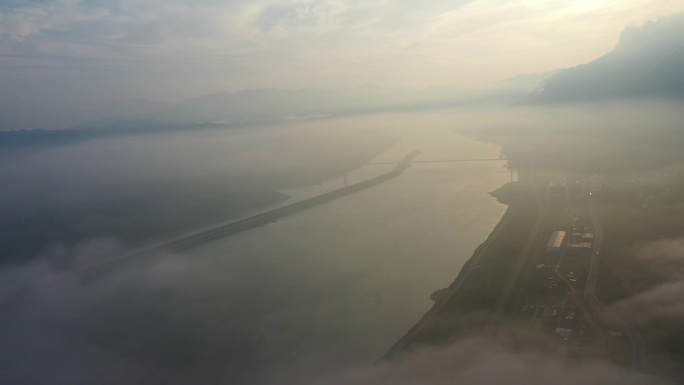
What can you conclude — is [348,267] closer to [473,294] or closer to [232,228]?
[473,294]

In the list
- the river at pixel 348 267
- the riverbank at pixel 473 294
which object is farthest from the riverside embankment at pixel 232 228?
the riverbank at pixel 473 294

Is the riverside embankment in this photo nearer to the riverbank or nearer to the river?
the river

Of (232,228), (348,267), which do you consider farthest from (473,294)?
(232,228)

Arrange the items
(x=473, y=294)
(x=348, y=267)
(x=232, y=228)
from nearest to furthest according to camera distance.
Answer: (x=473, y=294), (x=348, y=267), (x=232, y=228)

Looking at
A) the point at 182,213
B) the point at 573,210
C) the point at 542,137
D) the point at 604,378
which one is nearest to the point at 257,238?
the point at 182,213

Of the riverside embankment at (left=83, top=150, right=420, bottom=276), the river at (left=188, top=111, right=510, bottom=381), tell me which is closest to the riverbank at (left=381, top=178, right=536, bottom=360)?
the river at (left=188, top=111, right=510, bottom=381)

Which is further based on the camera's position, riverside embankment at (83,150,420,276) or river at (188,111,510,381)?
riverside embankment at (83,150,420,276)

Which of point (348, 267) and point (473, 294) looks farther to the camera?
point (348, 267)

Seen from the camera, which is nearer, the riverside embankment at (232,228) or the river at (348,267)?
the river at (348,267)

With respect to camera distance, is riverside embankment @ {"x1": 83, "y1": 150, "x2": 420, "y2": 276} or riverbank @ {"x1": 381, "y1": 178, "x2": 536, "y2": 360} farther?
riverside embankment @ {"x1": 83, "y1": 150, "x2": 420, "y2": 276}

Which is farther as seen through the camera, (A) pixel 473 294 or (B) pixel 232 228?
(B) pixel 232 228

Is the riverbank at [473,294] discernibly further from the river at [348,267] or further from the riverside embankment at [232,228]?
the riverside embankment at [232,228]

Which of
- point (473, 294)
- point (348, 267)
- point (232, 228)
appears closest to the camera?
point (473, 294)
